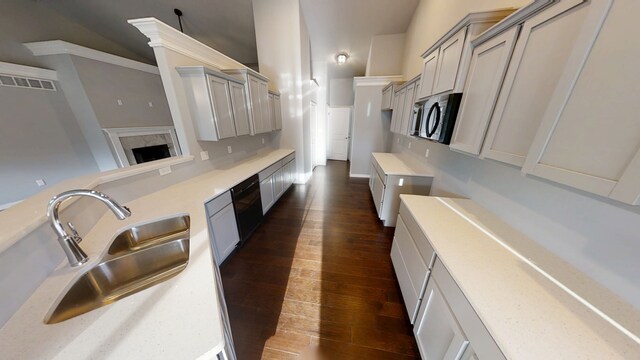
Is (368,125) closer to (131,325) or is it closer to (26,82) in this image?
(131,325)

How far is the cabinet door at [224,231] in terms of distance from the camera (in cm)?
175

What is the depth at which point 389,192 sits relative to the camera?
244 cm

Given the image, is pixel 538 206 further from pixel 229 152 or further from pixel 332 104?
pixel 332 104

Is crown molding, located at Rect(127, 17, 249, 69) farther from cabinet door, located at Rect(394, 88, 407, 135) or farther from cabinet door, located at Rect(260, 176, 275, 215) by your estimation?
cabinet door, located at Rect(394, 88, 407, 135)

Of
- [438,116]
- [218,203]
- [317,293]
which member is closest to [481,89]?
[438,116]

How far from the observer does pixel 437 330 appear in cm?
100

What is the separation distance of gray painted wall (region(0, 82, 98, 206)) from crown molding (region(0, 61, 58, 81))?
16cm

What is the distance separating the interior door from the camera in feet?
20.0

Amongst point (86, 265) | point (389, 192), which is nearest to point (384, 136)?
point (389, 192)

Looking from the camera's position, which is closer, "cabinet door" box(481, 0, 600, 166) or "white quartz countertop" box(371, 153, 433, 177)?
"cabinet door" box(481, 0, 600, 166)

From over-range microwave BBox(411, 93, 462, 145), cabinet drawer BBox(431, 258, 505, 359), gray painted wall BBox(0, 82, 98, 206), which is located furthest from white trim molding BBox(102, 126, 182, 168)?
cabinet drawer BBox(431, 258, 505, 359)

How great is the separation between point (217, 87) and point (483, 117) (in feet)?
8.21

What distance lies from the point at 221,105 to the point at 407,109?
250 centimetres

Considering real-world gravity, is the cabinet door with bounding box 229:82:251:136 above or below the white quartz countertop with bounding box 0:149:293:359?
above
